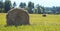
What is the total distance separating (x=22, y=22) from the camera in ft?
81.4

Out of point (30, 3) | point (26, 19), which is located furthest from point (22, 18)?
point (30, 3)

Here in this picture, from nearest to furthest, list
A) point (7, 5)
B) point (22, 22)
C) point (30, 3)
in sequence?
point (22, 22), point (7, 5), point (30, 3)

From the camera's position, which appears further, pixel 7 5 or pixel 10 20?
pixel 7 5

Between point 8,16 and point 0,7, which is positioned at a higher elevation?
point 8,16

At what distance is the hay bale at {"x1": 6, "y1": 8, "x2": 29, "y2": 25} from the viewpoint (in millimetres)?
24750

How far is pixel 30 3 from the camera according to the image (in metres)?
111

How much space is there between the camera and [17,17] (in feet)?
82.6

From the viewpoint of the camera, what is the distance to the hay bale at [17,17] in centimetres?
2475

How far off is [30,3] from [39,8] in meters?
5.22

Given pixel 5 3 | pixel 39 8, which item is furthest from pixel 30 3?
pixel 5 3

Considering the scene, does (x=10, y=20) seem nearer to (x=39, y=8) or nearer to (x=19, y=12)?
(x=19, y=12)

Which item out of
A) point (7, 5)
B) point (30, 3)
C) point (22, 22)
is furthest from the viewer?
point (30, 3)

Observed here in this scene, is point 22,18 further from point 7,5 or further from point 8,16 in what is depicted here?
point 7,5

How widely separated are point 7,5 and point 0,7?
3.17m
